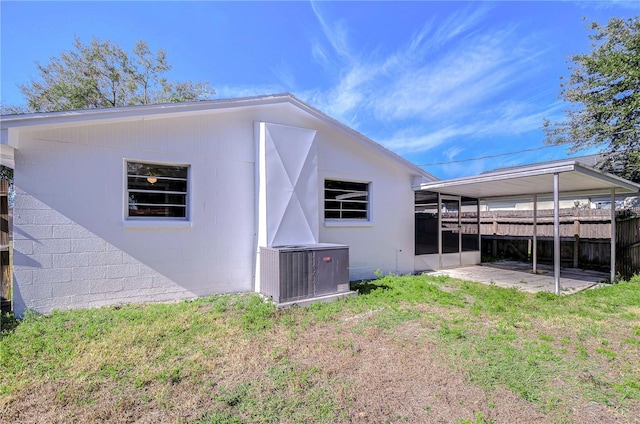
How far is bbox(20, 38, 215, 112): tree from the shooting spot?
13414 millimetres

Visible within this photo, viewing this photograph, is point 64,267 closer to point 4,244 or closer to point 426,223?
point 4,244

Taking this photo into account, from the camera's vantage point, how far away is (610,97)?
10680 mm

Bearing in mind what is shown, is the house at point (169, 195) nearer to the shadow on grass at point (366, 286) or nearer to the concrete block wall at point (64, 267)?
the concrete block wall at point (64, 267)

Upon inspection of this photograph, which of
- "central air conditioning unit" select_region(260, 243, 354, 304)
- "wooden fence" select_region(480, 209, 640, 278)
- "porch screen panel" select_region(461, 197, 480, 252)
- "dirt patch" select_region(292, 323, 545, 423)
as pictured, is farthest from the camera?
"porch screen panel" select_region(461, 197, 480, 252)

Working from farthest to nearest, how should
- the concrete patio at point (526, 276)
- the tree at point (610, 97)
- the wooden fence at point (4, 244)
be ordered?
the tree at point (610, 97), the concrete patio at point (526, 276), the wooden fence at point (4, 244)

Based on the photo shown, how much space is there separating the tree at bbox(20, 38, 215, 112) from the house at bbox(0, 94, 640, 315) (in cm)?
1163

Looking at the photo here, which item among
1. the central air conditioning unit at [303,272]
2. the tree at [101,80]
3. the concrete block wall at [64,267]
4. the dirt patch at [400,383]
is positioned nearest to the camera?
the dirt patch at [400,383]

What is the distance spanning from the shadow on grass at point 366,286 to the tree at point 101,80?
14.6m

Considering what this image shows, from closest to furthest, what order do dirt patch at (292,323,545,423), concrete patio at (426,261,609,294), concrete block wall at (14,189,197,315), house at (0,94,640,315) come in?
dirt patch at (292,323,545,423), concrete block wall at (14,189,197,315), house at (0,94,640,315), concrete patio at (426,261,609,294)

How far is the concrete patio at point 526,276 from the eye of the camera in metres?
6.89

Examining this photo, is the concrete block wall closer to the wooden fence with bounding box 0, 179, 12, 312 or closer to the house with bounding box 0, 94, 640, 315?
the house with bounding box 0, 94, 640, 315

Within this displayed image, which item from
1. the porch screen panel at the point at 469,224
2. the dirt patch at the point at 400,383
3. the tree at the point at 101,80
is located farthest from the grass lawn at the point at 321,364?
the tree at the point at 101,80

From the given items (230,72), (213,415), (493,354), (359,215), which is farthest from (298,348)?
(230,72)

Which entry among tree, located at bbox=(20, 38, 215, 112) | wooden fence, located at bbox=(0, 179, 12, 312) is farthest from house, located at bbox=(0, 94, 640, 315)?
tree, located at bbox=(20, 38, 215, 112)
